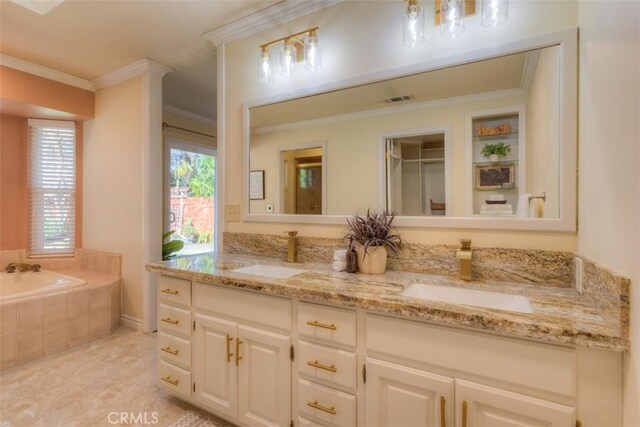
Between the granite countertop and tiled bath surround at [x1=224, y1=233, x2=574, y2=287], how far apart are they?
0.05m

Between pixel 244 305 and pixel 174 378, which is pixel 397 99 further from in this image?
pixel 174 378

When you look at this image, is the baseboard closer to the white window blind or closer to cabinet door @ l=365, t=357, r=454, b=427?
the white window blind

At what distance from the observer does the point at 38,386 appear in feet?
6.48

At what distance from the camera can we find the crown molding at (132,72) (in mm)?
Result: 2783

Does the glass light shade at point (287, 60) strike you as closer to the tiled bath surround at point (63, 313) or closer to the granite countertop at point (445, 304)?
the granite countertop at point (445, 304)

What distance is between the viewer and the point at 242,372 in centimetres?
147

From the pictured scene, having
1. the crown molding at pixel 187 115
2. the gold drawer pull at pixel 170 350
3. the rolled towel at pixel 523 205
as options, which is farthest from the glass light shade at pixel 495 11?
the crown molding at pixel 187 115

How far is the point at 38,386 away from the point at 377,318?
7.63 feet

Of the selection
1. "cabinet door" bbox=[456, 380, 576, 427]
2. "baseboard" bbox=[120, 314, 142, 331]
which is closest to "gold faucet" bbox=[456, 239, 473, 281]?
"cabinet door" bbox=[456, 380, 576, 427]

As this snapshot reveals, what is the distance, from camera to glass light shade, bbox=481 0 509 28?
4.53ft

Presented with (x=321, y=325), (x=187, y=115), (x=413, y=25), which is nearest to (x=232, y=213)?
(x=321, y=325)

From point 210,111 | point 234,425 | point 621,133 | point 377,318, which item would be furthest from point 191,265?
point 210,111

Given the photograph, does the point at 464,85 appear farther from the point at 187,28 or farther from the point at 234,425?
the point at 234,425

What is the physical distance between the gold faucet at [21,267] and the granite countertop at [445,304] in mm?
2194
